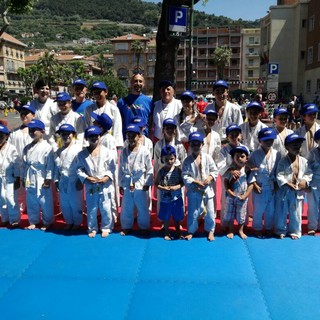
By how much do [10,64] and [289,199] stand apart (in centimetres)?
6991

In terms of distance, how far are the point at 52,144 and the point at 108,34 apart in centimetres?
19111

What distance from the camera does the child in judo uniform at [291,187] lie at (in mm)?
4602

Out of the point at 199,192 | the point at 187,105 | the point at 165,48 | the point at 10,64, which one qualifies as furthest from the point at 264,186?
the point at 10,64

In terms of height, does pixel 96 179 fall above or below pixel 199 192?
above

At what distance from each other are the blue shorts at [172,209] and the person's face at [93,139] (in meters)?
1.22

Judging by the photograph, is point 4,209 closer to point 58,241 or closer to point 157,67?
point 58,241

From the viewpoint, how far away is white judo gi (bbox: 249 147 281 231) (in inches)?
185

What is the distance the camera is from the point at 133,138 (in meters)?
4.74

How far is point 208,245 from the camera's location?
178 inches

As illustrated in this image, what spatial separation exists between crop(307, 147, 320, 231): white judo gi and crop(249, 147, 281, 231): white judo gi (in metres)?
0.48

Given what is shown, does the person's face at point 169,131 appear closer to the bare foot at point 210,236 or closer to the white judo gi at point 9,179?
the bare foot at point 210,236

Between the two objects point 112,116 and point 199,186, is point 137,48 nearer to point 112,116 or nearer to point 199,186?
point 112,116

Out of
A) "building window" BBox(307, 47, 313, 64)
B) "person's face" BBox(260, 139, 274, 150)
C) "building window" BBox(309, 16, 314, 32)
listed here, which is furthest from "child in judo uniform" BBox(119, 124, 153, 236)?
"building window" BBox(309, 16, 314, 32)

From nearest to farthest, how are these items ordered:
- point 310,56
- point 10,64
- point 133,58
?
point 310,56 → point 10,64 → point 133,58
